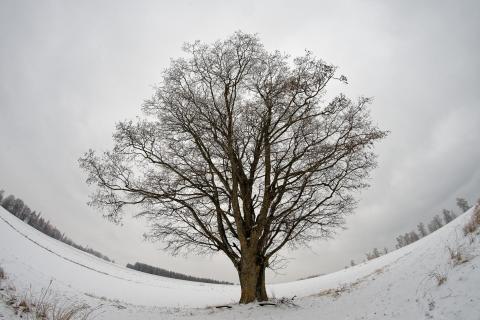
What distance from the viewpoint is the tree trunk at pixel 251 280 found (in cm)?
812

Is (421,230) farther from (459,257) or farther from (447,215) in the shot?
(459,257)

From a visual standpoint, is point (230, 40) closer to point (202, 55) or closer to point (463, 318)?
point (202, 55)

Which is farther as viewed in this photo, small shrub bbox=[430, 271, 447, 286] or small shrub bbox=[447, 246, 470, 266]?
small shrub bbox=[447, 246, 470, 266]

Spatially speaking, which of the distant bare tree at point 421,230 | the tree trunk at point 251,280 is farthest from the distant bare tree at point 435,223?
the tree trunk at point 251,280

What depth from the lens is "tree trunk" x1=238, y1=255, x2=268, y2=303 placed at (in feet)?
26.6

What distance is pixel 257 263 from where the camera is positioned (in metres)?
8.88

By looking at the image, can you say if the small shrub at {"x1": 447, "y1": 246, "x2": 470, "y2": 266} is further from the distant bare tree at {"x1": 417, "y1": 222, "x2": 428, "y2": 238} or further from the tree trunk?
the distant bare tree at {"x1": 417, "y1": 222, "x2": 428, "y2": 238}

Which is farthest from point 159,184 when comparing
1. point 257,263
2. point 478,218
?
point 478,218

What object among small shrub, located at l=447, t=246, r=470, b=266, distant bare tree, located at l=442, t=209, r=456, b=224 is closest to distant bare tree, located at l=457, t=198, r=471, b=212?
distant bare tree, located at l=442, t=209, r=456, b=224

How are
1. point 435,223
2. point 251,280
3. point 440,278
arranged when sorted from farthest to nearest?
point 435,223 → point 251,280 → point 440,278

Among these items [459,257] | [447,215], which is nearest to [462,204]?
[447,215]

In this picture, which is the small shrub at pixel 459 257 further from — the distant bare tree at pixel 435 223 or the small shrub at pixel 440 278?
the distant bare tree at pixel 435 223

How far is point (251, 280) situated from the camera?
327 inches

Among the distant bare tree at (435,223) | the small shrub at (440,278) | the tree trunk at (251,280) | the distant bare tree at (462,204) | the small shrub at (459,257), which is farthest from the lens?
the distant bare tree at (435,223)
